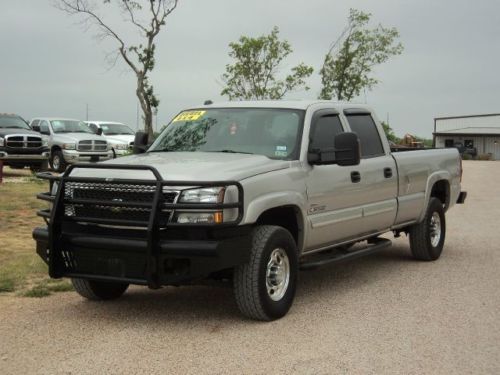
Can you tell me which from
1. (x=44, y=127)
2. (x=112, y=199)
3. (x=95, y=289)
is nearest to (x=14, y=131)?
(x=44, y=127)

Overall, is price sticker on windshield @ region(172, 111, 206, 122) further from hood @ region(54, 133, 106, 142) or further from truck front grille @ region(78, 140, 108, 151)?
hood @ region(54, 133, 106, 142)

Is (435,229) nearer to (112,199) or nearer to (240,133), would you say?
(240,133)

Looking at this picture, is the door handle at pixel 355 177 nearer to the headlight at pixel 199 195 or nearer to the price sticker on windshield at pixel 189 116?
the price sticker on windshield at pixel 189 116

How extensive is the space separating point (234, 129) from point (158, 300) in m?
1.81

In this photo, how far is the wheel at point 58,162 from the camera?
2366cm

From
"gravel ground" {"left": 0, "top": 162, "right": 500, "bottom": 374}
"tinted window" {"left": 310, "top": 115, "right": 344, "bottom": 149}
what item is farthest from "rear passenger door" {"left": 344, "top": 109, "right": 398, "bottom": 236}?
"gravel ground" {"left": 0, "top": 162, "right": 500, "bottom": 374}

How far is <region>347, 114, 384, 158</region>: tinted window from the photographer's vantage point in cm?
793

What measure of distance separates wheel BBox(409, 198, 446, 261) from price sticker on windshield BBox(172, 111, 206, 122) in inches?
132

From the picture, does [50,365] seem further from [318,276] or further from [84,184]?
[318,276]

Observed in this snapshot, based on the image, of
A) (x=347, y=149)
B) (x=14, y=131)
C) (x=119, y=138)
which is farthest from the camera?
(x=119, y=138)

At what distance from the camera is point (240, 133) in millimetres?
7027

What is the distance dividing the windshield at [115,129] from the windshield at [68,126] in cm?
356

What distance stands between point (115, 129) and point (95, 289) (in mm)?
23333

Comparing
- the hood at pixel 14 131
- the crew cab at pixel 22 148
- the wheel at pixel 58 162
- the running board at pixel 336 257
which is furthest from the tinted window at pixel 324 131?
the wheel at pixel 58 162
